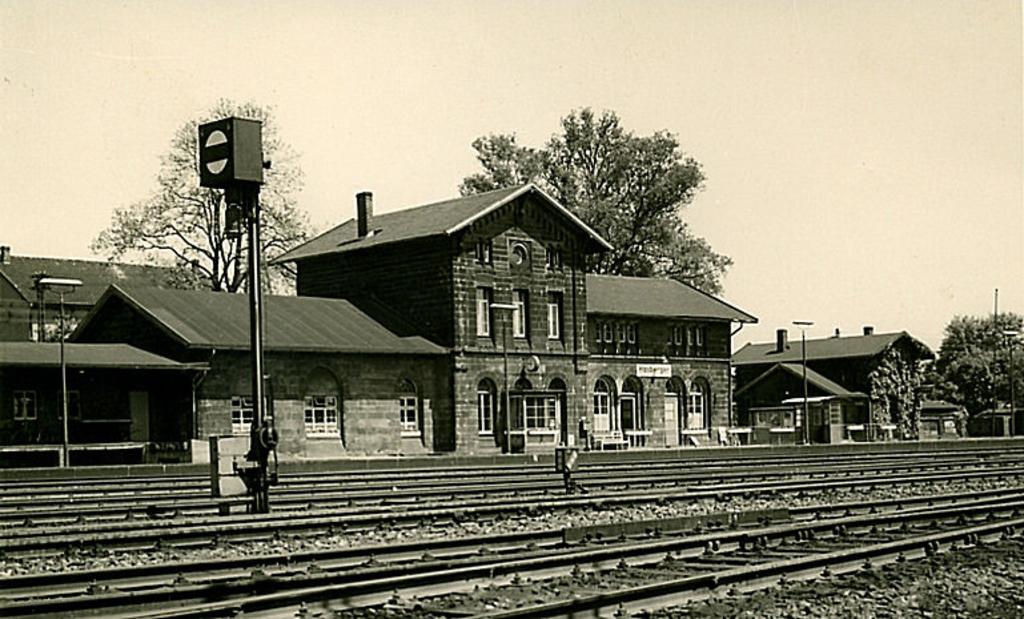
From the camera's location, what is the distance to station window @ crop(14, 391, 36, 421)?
3803 cm

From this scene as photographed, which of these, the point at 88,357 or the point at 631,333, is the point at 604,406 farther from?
the point at 88,357

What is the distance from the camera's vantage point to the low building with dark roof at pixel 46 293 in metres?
81.8

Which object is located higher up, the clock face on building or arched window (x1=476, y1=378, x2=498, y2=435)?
the clock face on building

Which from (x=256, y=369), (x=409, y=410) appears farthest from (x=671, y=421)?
(x=256, y=369)

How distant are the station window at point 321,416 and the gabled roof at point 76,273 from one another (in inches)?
1657

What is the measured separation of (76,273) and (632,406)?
47.5m

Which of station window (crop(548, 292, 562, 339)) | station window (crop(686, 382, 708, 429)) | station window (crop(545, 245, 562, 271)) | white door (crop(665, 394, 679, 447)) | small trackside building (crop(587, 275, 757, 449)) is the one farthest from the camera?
station window (crop(686, 382, 708, 429))

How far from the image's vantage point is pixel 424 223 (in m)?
50.2

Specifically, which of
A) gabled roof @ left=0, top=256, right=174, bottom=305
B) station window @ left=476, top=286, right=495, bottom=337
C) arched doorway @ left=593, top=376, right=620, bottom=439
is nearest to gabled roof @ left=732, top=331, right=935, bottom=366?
arched doorway @ left=593, top=376, right=620, bottom=439

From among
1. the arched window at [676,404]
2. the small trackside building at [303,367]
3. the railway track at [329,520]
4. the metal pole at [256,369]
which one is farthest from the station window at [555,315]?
the metal pole at [256,369]

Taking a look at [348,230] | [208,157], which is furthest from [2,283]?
[208,157]

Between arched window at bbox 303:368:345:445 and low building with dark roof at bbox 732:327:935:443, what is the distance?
32.1 m

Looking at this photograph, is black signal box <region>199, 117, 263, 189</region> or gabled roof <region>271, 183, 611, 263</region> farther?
gabled roof <region>271, 183, 611, 263</region>

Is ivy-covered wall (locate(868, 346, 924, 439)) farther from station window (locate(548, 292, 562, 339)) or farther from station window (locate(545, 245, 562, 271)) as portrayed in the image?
station window (locate(545, 245, 562, 271))
